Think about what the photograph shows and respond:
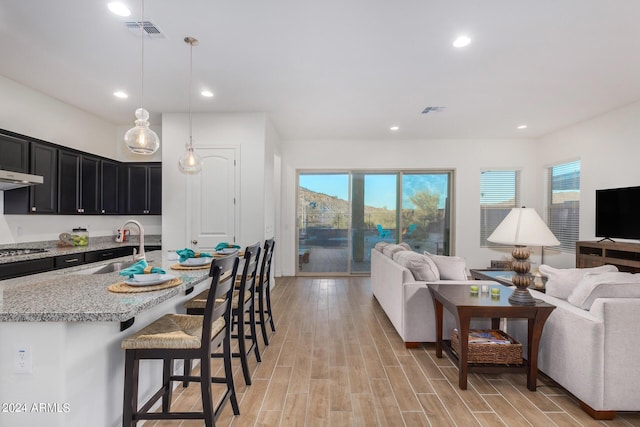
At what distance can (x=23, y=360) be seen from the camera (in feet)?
4.39

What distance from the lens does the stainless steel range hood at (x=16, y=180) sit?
3.25 meters

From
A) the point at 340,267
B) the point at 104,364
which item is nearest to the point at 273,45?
the point at 104,364

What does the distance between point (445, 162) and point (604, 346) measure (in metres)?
5.28

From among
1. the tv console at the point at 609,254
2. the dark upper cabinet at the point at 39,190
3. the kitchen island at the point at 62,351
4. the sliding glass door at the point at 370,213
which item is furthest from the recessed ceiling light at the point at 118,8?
the tv console at the point at 609,254

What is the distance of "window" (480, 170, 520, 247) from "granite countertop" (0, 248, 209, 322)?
6425 millimetres

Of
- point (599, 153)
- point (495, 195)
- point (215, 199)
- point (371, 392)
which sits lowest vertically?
point (371, 392)

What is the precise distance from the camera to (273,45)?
3.05 meters

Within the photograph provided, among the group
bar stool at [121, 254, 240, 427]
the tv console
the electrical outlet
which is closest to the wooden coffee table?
bar stool at [121, 254, 240, 427]

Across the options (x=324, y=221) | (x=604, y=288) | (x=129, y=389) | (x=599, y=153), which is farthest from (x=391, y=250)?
(x=599, y=153)

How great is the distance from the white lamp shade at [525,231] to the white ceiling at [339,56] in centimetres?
159

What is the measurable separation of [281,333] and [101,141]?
179 inches

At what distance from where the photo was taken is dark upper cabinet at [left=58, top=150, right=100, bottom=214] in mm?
4250

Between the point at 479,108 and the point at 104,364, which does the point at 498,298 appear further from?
the point at 479,108

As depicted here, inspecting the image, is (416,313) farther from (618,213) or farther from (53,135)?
(53,135)
